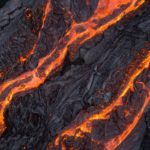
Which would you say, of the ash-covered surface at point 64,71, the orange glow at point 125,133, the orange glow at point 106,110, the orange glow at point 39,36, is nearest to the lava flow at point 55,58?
the ash-covered surface at point 64,71

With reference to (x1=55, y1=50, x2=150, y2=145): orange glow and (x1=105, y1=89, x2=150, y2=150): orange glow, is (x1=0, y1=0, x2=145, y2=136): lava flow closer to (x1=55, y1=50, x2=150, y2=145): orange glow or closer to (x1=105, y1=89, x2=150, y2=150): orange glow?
(x1=55, y1=50, x2=150, y2=145): orange glow

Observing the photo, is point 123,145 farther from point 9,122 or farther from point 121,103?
point 9,122

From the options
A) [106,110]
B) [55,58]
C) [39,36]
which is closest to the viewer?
[106,110]

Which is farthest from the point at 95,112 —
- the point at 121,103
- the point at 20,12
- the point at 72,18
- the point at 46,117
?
the point at 20,12

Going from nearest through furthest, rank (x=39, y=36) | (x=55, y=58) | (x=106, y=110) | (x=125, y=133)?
(x=125, y=133), (x=106, y=110), (x=55, y=58), (x=39, y=36)

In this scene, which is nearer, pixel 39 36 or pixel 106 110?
pixel 106 110

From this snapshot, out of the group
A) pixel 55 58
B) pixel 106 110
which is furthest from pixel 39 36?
pixel 106 110

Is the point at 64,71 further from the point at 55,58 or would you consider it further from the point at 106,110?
the point at 106,110
